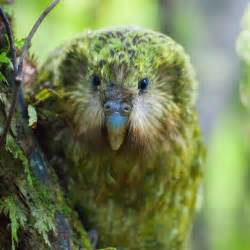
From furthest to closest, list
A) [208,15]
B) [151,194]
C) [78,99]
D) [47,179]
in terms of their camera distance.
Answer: [208,15] → [151,194] → [78,99] → [47,179]

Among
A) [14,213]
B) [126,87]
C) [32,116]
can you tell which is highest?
[126,87]

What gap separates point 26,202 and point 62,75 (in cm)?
75

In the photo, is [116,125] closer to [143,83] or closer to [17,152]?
[143,83]

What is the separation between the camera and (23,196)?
2.28 meters

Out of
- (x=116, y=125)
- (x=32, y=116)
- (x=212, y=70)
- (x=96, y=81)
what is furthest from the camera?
(x=212, y=70)

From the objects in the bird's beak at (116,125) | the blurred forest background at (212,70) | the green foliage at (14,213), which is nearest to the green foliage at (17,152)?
the green foliage at (14,213)

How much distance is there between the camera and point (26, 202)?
229cm

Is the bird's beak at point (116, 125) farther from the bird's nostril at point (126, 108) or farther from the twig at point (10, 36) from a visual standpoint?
the twig at point (10, 36)

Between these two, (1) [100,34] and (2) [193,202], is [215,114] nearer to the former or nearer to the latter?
(2) [193,202]

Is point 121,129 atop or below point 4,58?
below

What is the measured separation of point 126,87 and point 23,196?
1.98 feet

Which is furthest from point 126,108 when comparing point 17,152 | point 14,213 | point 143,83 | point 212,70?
point 212,70

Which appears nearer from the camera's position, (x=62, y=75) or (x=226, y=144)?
(x=62, y=75)

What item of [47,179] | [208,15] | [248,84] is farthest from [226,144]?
[47,179]
